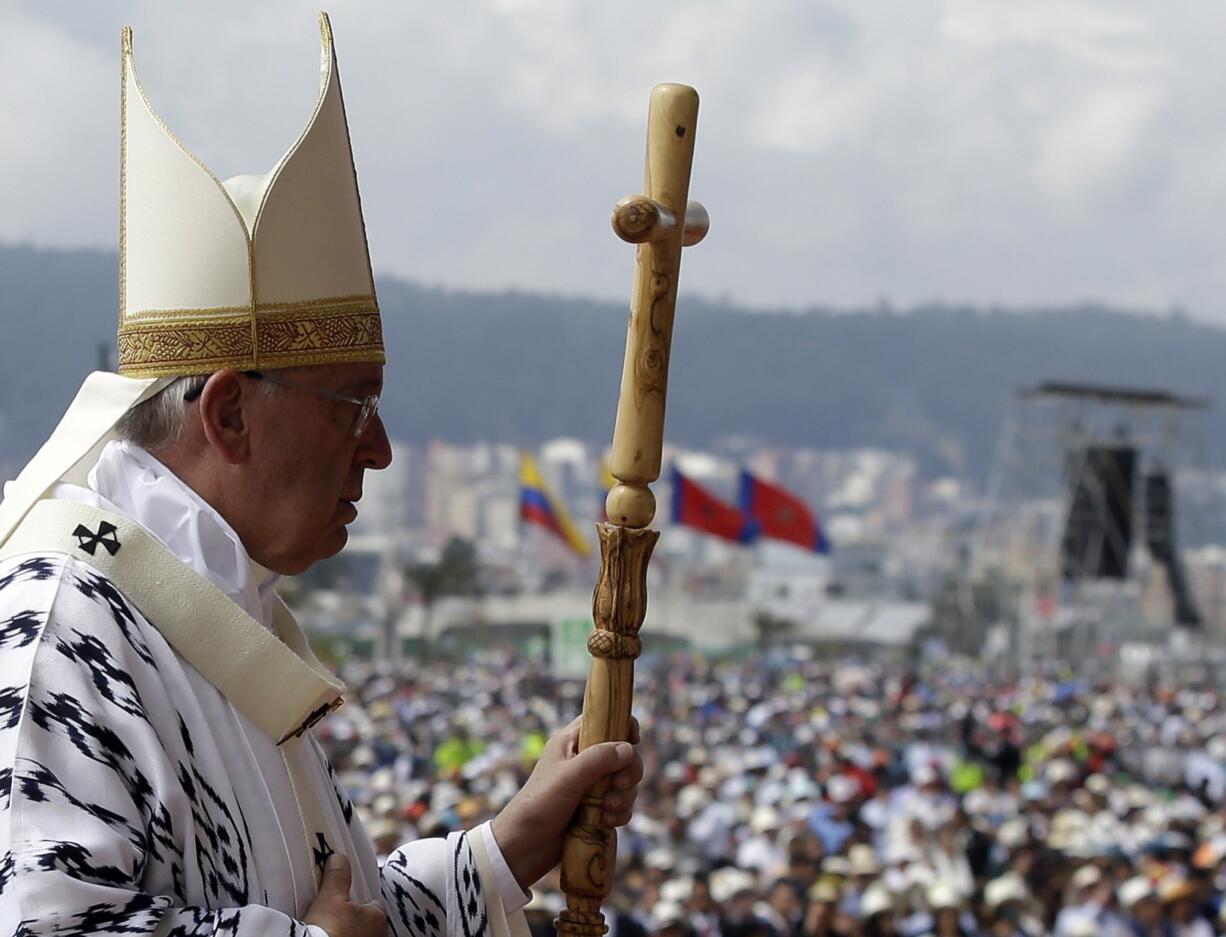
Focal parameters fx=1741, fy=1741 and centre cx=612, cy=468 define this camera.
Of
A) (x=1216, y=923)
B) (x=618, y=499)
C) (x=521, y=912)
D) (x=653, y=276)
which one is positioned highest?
(x=653, y=276)

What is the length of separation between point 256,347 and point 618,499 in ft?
1.52

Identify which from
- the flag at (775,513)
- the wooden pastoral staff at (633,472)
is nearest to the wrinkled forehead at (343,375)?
the wooden pastoral staff at (633,472)

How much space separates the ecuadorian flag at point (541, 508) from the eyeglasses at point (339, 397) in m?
25.8

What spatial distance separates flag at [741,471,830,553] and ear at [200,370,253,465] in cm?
2352

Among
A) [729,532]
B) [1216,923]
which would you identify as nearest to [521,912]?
[1216,923]

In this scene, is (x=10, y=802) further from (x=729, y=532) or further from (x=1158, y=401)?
(x=1158, y=401)

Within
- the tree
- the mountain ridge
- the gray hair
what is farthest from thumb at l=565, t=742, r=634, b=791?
the mountain ridge

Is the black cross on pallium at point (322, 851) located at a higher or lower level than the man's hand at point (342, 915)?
higher

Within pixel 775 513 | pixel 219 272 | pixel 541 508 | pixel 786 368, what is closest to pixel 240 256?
pixel 219 272

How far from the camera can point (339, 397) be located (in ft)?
6.43

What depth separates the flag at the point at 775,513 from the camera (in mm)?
25422

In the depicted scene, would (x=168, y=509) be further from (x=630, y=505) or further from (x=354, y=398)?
(x=630, y=505)

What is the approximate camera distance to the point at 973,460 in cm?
13362

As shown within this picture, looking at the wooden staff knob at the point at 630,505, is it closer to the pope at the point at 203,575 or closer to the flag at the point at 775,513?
the pope at the point at 203,575
